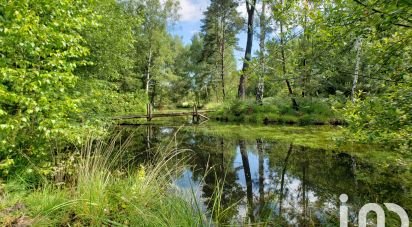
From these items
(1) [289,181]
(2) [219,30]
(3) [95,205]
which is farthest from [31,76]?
(2) [219,30]

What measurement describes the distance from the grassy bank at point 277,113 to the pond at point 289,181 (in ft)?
13.3

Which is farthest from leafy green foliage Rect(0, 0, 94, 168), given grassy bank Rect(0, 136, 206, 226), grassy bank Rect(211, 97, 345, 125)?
grassy bank Rect(211, 97, 345, 125)

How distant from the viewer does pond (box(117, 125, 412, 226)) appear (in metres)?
3.36

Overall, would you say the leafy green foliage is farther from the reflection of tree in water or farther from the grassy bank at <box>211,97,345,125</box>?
the grassy bank at <box>211,97,345,125</box>

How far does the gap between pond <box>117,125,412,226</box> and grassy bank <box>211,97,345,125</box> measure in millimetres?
4058

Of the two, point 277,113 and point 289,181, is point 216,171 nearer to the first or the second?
point 289,181

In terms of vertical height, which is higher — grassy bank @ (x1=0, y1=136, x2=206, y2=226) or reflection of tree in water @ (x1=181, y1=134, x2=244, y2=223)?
grassy bank @ (x1=0, y1=136, x2=206, y2=226)

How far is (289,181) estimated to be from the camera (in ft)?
16.0

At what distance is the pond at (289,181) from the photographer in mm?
3355

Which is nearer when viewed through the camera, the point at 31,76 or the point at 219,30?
the point at 31,76

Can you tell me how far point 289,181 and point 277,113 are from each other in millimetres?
9153

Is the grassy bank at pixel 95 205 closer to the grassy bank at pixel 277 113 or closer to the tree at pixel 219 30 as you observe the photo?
the grassy bank at pixel 277 113

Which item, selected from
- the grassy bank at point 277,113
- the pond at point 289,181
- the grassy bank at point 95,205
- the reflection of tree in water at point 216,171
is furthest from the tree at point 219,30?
the grassy bank at point 95,205

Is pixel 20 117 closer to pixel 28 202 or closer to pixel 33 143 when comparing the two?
pixel 33 143
